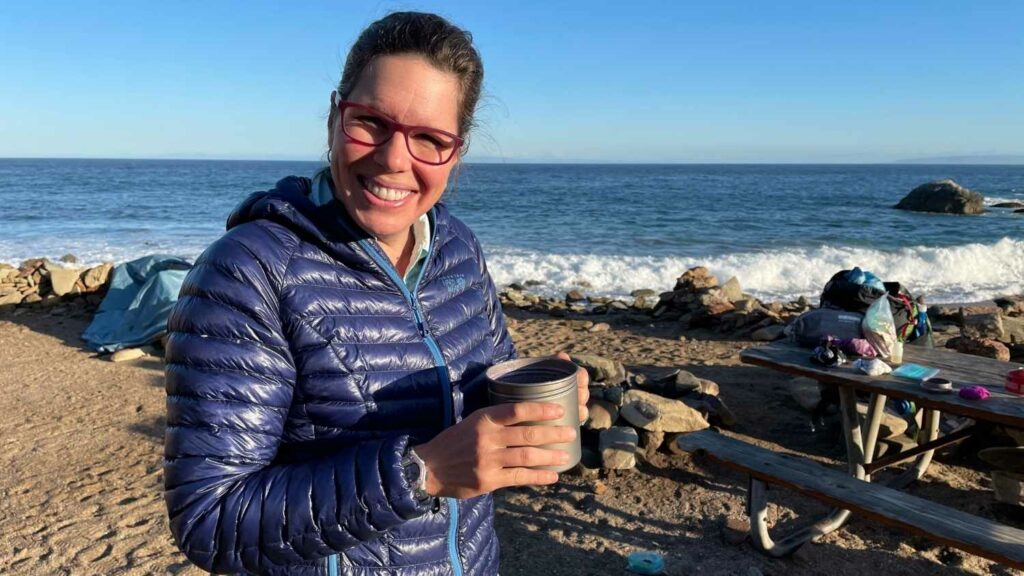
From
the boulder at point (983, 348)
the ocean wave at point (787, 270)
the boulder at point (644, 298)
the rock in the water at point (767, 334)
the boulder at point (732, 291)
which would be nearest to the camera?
the boulder at point (983, 348)

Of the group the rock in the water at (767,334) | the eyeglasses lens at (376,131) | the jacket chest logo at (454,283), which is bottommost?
the rock in the water at (767,334)

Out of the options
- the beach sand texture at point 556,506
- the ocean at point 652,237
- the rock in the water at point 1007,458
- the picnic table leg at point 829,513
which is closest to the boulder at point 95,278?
the ocean at point 652,237

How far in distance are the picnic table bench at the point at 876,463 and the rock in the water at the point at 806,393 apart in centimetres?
98

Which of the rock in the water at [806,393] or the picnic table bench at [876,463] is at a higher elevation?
the picnic table bench at [876,463]

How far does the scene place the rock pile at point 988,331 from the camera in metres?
6.08

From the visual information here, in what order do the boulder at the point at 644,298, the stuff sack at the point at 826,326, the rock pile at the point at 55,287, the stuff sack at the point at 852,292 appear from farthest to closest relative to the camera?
the boulder at the point at 644,298 → the rock pile at the point at 55,287 → the stuff sack at the point at 852,292 → the stuff sack at the point at 826,326

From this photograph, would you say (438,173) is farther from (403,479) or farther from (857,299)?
(857,299)

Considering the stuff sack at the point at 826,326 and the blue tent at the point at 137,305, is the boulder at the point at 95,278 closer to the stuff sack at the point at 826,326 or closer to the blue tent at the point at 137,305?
the blue tent at the point at 137,305

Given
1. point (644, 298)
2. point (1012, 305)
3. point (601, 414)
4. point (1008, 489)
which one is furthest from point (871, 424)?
point (1012, 305)

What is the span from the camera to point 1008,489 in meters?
Result: 4.48

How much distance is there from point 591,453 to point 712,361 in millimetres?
3285

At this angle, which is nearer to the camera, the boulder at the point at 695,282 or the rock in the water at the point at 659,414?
the rock in the water at the point at 659,414

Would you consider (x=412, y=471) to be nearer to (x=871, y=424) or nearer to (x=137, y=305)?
(x=871, y=424)

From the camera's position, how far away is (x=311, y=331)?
126cm
